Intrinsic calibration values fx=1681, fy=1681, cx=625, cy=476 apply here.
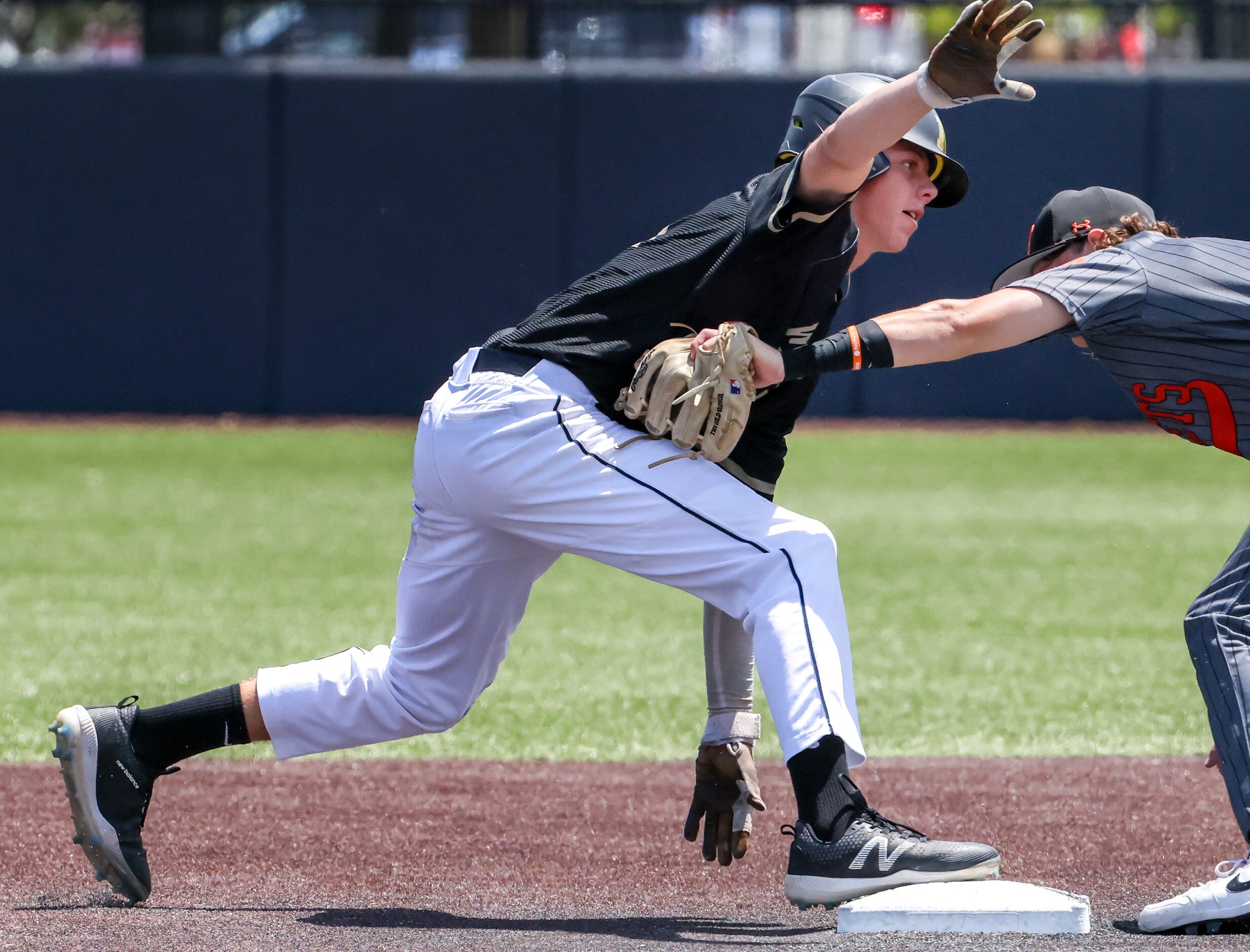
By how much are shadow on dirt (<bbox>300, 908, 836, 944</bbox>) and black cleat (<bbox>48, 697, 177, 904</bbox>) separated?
39cm

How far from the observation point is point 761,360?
3025 millimetres

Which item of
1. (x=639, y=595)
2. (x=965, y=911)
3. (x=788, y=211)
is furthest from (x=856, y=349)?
(x=639, y=595)

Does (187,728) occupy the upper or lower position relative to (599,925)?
upper

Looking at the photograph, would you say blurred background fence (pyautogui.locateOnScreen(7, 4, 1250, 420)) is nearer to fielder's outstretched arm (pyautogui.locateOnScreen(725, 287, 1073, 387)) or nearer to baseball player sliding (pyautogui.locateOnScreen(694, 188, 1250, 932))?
baseball player sliding (pyautogui.locateOnScreen(694, 188, 1250, 932))

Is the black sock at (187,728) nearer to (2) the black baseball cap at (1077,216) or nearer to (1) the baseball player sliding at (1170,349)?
(1) the baseball player sliding at (1170,349)

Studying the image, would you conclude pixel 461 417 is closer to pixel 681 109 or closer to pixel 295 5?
pixel 681 109

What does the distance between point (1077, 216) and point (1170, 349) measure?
0.36 meters

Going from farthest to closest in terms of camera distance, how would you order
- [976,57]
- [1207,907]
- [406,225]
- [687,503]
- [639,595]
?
[406,225] < [639,595] < [687,503] < [1207,907] < [976,57]

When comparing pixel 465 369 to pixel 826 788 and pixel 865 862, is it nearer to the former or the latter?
pixel 826 788

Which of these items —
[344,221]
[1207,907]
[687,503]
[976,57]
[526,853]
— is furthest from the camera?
[344,221]

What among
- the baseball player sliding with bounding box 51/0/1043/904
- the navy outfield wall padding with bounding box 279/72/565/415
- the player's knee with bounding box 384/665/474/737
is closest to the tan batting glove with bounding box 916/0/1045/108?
the baseball player sliding with bounding box 51/0/1043/904

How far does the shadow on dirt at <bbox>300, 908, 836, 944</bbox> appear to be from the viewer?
302cm

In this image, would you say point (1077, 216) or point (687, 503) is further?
point (1077, 216)

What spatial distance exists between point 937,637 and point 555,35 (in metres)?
9.31
